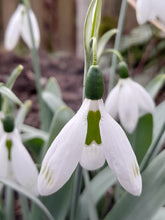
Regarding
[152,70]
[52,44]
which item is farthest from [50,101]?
[52,44]

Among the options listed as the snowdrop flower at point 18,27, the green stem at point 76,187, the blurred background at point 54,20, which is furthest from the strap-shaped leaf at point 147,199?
the blurred background at point 54,20

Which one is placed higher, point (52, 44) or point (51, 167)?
point (51, 167)

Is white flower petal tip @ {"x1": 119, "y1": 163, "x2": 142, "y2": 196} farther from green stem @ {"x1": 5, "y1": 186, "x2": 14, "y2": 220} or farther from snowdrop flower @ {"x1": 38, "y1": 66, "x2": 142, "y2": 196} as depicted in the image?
A: green stem @ {"x1": 5, "y1": 186, "x2": 14, "y2": 220}

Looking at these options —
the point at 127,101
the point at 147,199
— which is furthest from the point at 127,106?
the point at 147,199

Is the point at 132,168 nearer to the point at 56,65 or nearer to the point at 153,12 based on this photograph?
the point at 153,12

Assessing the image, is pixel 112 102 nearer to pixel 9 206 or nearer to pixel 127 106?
pixel 127 106

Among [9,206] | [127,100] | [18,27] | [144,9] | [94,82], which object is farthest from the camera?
[18,27]

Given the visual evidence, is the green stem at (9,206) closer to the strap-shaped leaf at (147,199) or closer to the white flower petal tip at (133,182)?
the strap-shaped leaf at (147,199)
